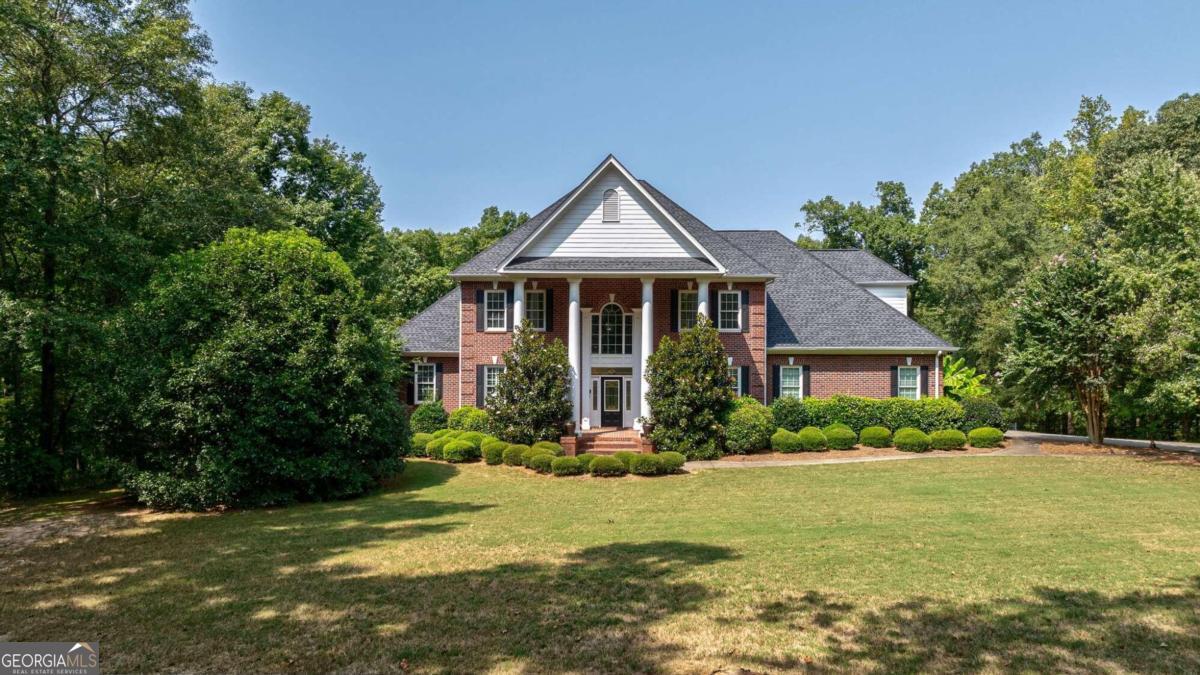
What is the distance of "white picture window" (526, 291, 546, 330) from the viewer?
2416 cm

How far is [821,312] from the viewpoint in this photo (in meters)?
26.6

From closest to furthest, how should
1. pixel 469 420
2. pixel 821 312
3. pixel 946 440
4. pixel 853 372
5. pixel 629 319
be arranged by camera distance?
pixel 946 440 < pixel 469 420 < pixel 629 319 < pixel 853 372 < pixel 821 312

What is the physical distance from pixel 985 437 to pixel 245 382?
2235cm

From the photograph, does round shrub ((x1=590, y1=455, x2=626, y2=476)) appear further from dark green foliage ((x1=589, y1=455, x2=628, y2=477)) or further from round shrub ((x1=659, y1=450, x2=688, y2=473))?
round shrub ((x1=659, y1=450, x2=688, y2=473))

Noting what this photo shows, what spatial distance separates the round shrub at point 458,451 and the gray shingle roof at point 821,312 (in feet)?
39.1

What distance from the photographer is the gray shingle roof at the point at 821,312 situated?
24.9 metres

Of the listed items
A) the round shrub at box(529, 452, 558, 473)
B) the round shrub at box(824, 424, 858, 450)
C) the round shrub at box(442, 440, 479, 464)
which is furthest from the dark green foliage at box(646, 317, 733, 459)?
the round shrub at box(442, 440, 479, 464)

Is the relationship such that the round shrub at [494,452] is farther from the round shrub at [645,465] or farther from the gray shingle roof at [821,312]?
the gray shingle roof at [821,312]

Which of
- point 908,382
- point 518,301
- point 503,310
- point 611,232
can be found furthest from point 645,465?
point 908,382

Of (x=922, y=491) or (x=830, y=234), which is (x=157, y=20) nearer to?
(x=922, y=491)

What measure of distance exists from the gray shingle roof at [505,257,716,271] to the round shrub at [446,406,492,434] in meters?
5.29

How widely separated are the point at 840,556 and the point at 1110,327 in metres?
18.3

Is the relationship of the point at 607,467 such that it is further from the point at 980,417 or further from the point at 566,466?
the point at 980,417

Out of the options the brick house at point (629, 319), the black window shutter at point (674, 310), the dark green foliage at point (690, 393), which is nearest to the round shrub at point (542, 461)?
the brick house at point (629, 319)
